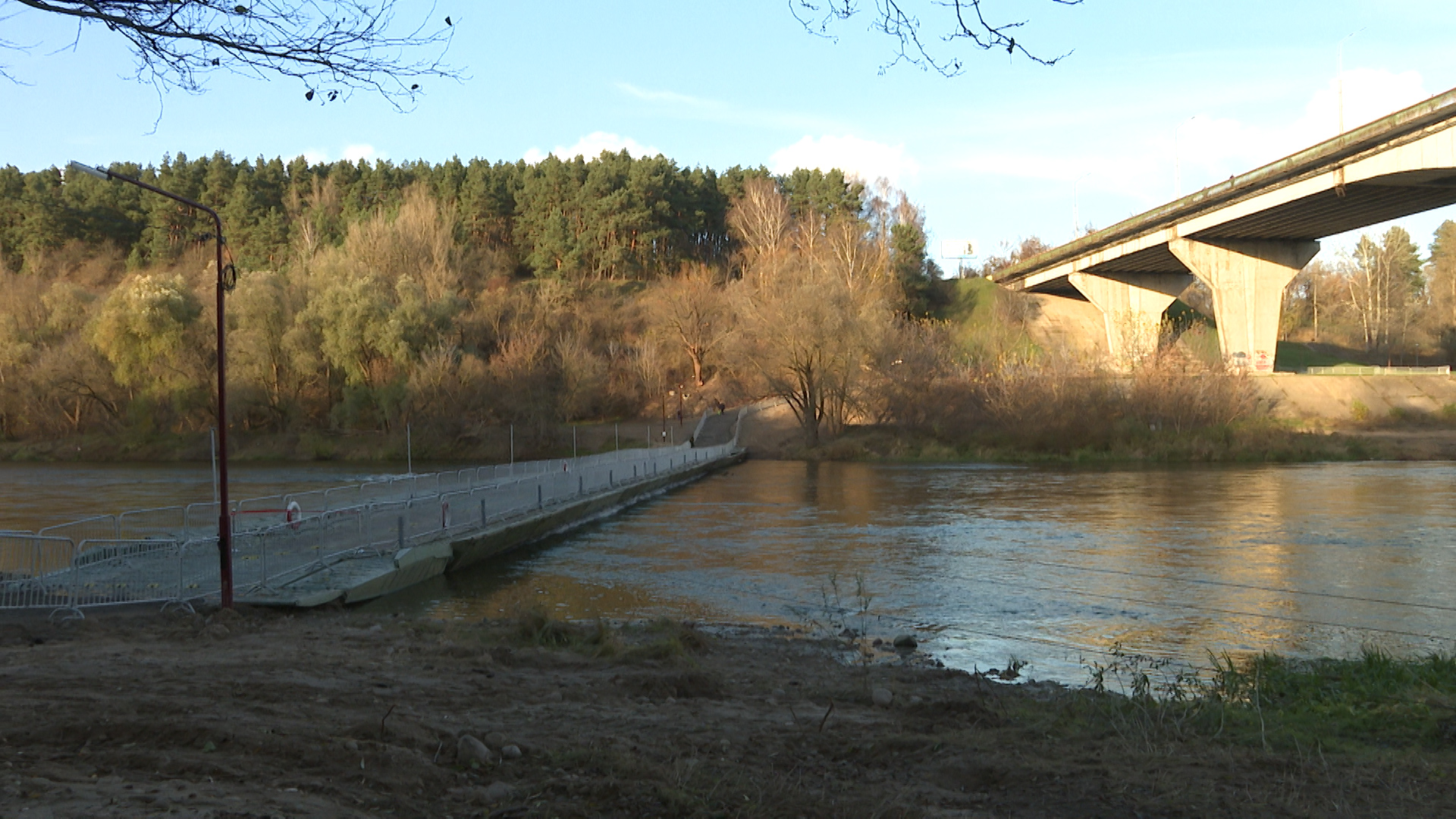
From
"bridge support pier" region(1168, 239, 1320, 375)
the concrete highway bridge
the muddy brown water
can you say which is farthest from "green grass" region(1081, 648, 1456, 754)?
"bridge support pier" region(1168, 239, 1320, 375)

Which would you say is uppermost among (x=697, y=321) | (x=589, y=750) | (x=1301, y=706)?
(x=697, y=321)

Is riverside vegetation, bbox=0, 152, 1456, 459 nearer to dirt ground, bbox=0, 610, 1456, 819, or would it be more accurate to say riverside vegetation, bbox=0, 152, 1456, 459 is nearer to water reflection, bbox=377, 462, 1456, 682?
water reflection, bbox=377, 462, 1456, 682

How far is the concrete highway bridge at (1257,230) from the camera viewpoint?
49.1 metres

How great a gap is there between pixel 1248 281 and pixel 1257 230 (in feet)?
13.1

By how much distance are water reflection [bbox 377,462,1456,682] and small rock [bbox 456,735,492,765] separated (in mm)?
7437

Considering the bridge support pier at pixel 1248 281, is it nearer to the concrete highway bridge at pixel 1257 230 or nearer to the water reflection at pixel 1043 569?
the concrete highway bridge at pixel 1257 230

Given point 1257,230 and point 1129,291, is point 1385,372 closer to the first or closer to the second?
point 1257,230

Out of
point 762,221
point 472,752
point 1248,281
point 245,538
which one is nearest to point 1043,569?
point 245,538

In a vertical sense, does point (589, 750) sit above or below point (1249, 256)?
below

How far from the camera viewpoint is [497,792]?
5648 millimetres

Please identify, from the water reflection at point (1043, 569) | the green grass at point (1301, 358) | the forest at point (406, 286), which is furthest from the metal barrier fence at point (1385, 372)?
the water reflection at point (1043, 569)

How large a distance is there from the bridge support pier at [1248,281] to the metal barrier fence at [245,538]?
5281 cm

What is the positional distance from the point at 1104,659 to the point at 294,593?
11.2 meters

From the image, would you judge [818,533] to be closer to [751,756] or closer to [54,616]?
[54,616]
